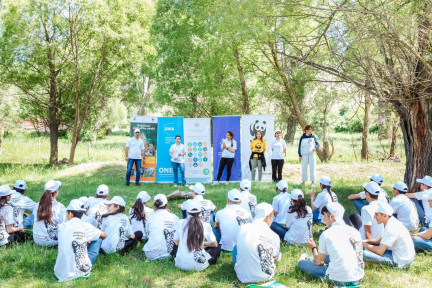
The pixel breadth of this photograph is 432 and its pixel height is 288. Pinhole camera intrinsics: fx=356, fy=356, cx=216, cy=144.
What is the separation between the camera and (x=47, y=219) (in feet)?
18.3

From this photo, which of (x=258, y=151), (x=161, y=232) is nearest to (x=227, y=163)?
(x=258, y=151)

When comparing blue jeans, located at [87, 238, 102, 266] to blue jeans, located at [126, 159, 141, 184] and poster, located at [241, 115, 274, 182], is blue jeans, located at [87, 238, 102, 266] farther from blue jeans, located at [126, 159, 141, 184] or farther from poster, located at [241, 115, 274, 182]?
poster, located at [241, 115, 274, 182]

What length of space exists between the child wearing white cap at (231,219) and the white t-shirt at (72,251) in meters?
1.96

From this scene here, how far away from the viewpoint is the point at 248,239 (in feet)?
14.3

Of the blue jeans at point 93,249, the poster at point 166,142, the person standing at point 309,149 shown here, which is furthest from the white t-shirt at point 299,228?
the poster at point 166,142

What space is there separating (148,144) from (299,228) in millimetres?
6965

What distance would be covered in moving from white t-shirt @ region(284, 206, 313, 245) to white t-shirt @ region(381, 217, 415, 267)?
124cm

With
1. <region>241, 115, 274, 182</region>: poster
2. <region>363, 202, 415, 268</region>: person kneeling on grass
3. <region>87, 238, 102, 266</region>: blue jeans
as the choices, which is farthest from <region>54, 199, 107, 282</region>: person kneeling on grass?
<region>241, 115, 274, 182</region>: poster

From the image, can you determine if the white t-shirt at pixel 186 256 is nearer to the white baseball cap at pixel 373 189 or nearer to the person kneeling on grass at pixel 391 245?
the person kneeling on grass at pixel 391 245

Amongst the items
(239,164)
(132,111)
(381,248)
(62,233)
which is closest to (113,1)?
(239,164)

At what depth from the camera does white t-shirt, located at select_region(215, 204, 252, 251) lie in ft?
17.6

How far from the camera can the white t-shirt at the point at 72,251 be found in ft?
14.9

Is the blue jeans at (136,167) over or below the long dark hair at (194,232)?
over

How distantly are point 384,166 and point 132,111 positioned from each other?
3764 cm
